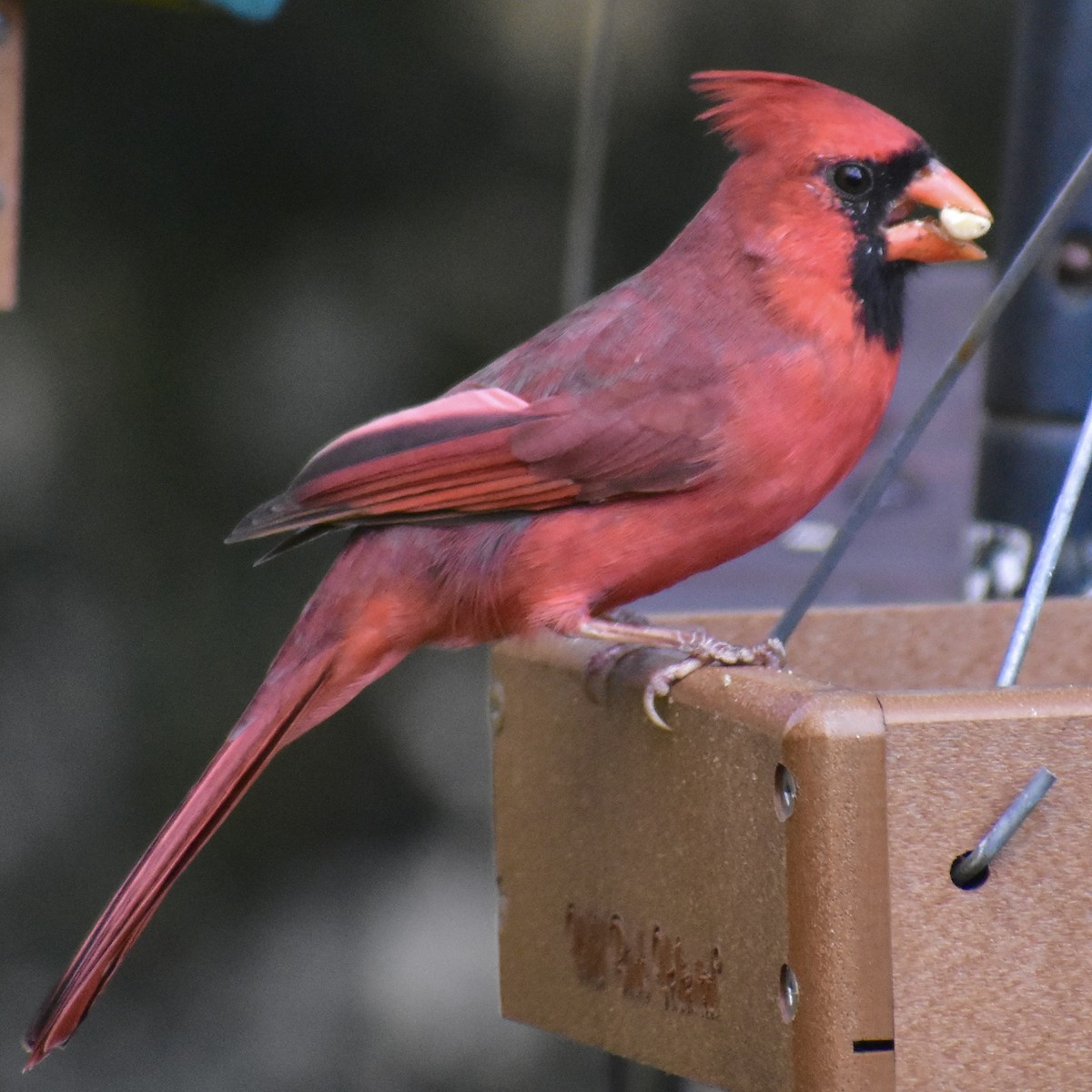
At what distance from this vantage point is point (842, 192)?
6.05ft

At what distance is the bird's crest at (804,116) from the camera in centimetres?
182

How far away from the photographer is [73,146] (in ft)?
12.5

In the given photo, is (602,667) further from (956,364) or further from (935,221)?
(935,221)

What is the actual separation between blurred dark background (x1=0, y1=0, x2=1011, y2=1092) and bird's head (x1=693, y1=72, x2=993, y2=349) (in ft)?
5.96

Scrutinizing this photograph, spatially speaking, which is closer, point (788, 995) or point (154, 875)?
point (788, 995)

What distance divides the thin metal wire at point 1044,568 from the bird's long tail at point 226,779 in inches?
24.8

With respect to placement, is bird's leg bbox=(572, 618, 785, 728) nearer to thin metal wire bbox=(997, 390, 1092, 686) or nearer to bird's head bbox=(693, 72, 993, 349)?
thin metal wire bbox=(997, 390, 1092, 686)

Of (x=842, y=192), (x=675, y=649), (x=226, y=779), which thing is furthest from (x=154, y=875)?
(x=842, y=192)

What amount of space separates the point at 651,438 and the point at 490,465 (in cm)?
15

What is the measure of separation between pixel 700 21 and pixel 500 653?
2289 millimetres

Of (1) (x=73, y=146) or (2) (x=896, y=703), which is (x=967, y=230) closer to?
(2) (x=896, y=703)

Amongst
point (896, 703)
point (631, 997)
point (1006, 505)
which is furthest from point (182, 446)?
point (896, 703)

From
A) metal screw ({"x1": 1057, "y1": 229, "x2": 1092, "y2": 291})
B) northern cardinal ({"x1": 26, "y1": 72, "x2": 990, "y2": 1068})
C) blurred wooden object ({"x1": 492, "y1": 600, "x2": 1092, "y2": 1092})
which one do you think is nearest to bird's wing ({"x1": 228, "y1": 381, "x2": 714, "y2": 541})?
northern cardinal ({"x1": 26, "y1": 72, "x2": 990, "y2": 1068})

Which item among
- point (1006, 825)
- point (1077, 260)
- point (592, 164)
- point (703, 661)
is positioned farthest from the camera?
point (592, 164)
